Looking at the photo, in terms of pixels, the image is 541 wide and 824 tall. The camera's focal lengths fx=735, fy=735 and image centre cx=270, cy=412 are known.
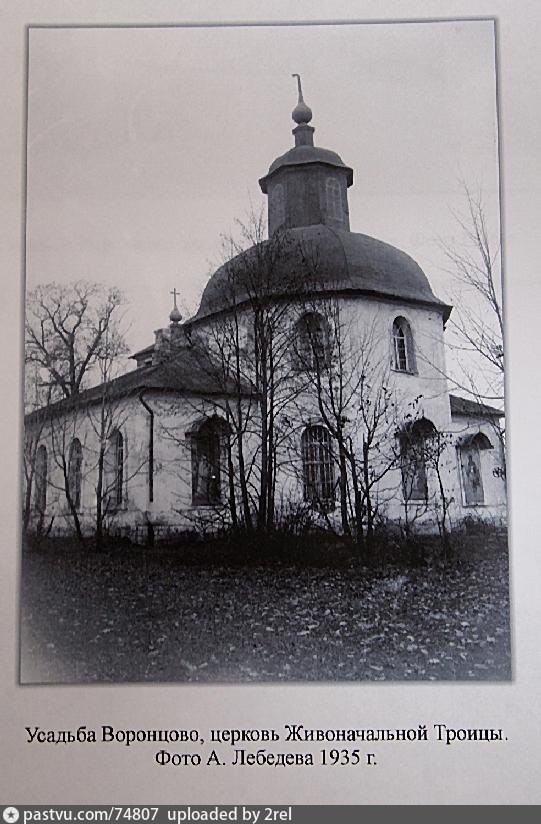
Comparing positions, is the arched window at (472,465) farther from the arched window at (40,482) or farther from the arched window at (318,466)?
the arched window at (40,482)

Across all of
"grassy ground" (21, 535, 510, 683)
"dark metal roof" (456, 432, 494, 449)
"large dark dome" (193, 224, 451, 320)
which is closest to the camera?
"grassy ground" (21, 535, 510, 683)

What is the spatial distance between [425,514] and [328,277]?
1.03m

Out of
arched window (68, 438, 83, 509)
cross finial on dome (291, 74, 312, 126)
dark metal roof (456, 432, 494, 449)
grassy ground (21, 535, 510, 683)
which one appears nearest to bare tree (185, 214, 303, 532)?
grassy ground (21, 535, 510, 683)

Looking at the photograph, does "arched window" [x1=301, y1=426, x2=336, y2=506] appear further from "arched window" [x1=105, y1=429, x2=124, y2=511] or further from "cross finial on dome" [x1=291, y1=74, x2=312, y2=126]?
"cross finial on dome" [x1=291, y1=74, x2=312, y2=126]

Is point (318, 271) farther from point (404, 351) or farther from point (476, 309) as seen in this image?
point (476, 309)

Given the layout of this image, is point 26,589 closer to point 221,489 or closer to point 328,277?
point 221,489

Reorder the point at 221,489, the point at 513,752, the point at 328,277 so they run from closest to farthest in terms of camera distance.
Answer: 1. the point at 513,752
2. the point at 221,489
3. the point at 328,277

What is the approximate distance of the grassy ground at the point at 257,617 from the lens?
2.70 meters

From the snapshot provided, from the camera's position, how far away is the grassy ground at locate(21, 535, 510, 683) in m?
2.70

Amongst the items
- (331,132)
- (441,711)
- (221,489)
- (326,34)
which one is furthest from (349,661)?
(326,34)

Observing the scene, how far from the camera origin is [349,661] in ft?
8.87

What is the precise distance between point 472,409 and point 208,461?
1.04m

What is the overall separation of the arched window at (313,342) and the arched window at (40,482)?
3.47ft

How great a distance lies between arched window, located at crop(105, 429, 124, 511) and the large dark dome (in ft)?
1.92
